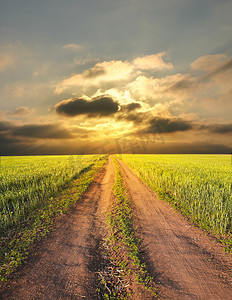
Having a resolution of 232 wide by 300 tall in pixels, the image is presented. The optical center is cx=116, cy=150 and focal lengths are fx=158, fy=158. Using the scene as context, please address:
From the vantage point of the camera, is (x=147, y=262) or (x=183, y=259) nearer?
(x=147, y=262)

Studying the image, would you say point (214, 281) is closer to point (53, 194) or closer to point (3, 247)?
point (3, 247)

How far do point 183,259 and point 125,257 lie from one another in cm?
205

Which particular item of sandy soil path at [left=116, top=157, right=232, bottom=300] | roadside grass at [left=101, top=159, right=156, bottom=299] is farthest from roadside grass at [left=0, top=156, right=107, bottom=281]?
sandy soil path at [left=116, top=157, right=232, bottom=300]

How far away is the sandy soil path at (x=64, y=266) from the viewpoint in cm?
430

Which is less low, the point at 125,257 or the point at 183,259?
the point at 125,257

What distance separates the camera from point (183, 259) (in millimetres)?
5559

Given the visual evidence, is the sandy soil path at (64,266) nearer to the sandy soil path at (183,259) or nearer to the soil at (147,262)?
the soil at (147,262)

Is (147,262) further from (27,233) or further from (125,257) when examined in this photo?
(27,233)

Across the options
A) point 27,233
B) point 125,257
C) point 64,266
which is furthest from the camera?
point 27,233

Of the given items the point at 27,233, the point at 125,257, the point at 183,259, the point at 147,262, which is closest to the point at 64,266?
the point at 125,257

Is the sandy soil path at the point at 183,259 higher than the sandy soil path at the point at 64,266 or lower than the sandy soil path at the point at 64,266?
lower

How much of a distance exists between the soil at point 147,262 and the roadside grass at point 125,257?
0.87ft

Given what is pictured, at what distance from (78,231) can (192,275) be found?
16.3 ft

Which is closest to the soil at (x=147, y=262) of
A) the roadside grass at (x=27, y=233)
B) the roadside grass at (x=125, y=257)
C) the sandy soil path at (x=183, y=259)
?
the sandy soil path at (x=183, y=259)
